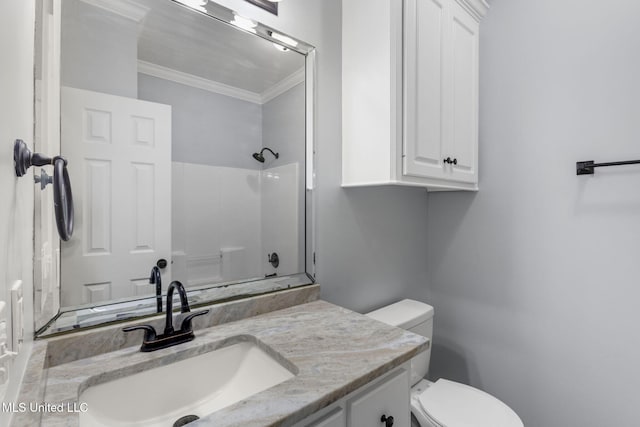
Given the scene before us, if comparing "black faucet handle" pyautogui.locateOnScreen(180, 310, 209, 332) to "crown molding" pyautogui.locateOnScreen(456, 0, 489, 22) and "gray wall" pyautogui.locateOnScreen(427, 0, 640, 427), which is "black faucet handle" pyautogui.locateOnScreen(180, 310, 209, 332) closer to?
"gray wall" pyautogui.locateOnScreen(427, 0, 640, 427)

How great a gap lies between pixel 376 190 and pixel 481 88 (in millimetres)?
853

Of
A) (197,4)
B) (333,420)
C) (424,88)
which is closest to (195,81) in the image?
(197,4)

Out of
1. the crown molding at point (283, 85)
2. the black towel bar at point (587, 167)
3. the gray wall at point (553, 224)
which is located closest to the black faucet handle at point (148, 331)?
the crown molding at point (283, 85)

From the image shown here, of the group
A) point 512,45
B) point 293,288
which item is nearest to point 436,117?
point 512,45

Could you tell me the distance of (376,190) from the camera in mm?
1521

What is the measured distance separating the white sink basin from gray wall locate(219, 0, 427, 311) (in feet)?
1.70

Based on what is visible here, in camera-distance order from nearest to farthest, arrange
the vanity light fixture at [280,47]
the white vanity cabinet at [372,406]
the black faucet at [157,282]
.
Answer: the white vanity cabinet at [372,406] < the black faucet at [157,282] < the vanity light fixture at [280,47]

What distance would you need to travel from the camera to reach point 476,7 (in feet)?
4.95

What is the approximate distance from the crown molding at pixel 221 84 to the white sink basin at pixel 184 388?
85cm

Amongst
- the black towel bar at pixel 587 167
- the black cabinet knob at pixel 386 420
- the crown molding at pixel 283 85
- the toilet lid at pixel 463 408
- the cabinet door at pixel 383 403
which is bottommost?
the toilet lid at pixel 463 408

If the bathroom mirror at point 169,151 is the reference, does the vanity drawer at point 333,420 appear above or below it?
below

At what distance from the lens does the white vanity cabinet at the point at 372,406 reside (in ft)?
2.18

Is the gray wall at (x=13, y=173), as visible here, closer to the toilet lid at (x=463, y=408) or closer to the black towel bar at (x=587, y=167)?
the toilet lid at (x=463, y=408)

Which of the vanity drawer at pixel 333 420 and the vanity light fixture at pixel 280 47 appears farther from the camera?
the vanity light fixture at pixel 280 47
